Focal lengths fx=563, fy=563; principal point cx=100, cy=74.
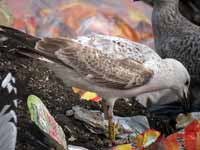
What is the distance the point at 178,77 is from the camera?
2510mm

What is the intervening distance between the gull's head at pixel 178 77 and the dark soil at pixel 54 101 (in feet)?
0.71

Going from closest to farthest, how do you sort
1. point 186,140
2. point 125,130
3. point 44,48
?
point 186,140 → point 44,48 → point 125,130

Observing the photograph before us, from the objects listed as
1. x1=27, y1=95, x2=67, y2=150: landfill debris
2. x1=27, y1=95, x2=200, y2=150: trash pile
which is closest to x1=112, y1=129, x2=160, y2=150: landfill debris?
x1=27, y1=95, x2=200, y2=150: trash pile

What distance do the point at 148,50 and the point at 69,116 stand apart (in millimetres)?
512

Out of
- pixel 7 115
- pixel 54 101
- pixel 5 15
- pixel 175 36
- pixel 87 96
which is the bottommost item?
pixel 87 96

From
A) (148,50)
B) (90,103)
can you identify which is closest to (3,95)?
(148,50)

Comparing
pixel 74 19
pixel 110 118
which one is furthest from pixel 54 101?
pixel 74 19

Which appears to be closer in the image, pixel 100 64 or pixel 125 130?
pixel 100 64

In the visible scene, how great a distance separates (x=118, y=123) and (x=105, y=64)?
1.47 ft

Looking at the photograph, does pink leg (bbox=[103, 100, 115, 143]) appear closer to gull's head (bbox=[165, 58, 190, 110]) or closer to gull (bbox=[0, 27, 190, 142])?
gull (bbox=[0, 27, 190, 142])

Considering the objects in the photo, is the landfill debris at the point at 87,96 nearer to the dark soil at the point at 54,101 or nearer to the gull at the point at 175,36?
the dark soil at the point at 54,101

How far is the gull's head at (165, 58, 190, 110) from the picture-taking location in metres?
2.48

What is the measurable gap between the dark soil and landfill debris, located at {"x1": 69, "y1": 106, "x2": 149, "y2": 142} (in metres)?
0.03

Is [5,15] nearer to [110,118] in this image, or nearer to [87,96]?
[87,96]
